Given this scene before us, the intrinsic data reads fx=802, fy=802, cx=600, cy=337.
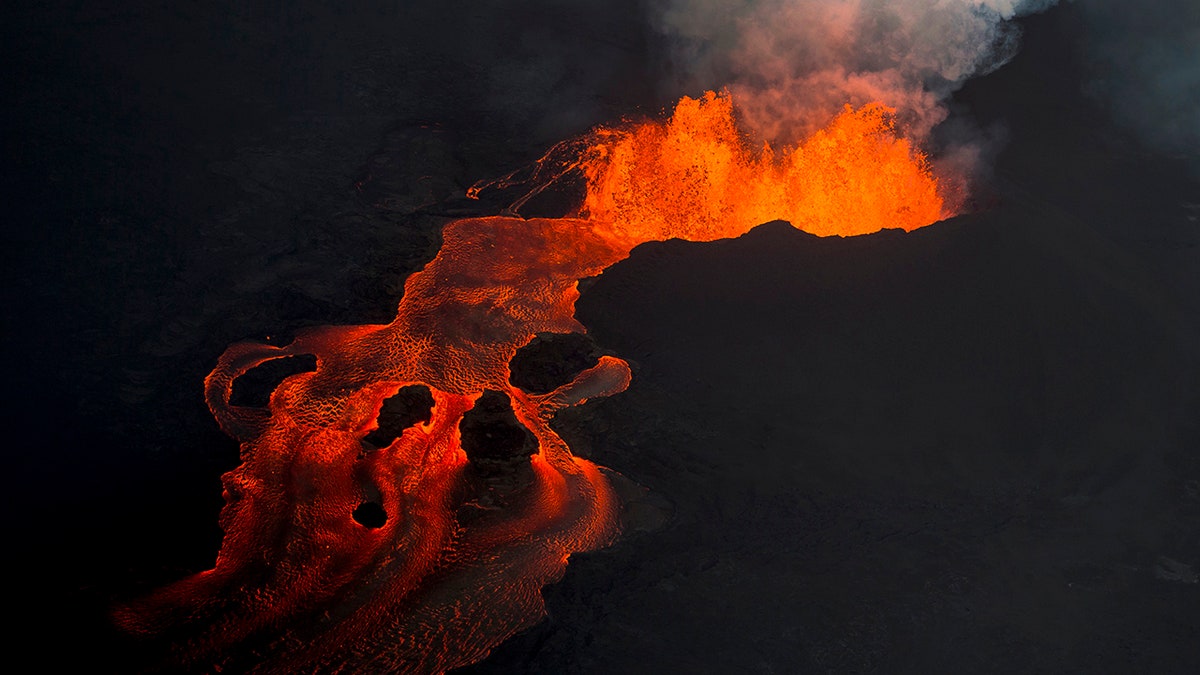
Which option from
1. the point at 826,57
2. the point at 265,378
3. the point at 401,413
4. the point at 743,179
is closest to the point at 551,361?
the point at 401,413

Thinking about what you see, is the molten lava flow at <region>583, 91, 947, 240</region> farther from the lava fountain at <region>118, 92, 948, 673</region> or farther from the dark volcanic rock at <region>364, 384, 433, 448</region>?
the dark volcanic rock at <region>364, 384, 433, 448</region>

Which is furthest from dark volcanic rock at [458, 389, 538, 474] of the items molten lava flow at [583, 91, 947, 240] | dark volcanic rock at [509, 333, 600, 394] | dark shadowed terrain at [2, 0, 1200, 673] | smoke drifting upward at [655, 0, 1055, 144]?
smoke drifting upward at [655, 0, 1055, 144]

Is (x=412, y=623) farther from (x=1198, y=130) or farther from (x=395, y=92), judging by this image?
(x=1198, y=130)

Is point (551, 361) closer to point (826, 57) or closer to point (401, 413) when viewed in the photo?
point (401, 413)

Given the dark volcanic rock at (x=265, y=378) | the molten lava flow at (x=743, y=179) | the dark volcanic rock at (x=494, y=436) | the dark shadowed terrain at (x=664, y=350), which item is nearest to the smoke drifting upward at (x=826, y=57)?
the molten lava flow at (x=743, y=179)

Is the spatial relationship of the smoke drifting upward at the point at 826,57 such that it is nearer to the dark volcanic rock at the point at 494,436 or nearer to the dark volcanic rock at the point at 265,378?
the dark volcanic rock at the point at 494,436

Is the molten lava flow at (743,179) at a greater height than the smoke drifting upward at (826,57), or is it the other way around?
the smoke drifting upward at (826,57)
